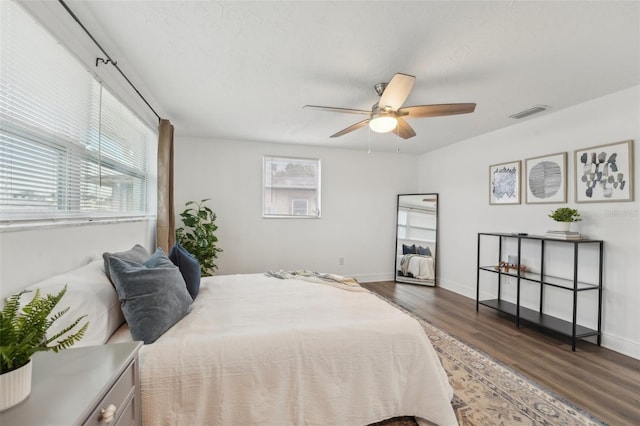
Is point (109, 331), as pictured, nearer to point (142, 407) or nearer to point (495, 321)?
point (142, 407)

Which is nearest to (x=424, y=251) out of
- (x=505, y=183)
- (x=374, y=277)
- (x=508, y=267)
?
(x=374, y=277)

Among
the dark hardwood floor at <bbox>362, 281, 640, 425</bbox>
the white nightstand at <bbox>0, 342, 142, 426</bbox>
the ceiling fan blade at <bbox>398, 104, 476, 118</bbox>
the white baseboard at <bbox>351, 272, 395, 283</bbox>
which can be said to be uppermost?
the ceiling fan blade at <bbox>398, 104, 476, 118</bbox>

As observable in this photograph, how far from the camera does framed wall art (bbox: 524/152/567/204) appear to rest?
3.11 m

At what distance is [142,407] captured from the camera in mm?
1287

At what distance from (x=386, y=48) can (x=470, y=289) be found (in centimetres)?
377

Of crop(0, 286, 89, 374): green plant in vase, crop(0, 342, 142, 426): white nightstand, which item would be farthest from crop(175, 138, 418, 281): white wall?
crop(0, 286, 89, 374): green plant in vase

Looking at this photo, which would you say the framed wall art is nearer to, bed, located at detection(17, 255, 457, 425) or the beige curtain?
bed, located at detection(17, 255, 457, 425)

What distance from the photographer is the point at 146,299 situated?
155 centimetres

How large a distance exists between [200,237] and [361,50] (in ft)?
10.3

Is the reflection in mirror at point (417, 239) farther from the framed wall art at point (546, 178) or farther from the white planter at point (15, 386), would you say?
the white planter at point (15, 386)

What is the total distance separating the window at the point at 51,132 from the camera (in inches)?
50.1

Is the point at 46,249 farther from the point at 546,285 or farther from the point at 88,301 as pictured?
the point at 546,285

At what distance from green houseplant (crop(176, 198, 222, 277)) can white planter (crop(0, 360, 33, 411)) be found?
10.3 ft

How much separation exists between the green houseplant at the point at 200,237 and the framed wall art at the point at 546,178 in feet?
13.7
